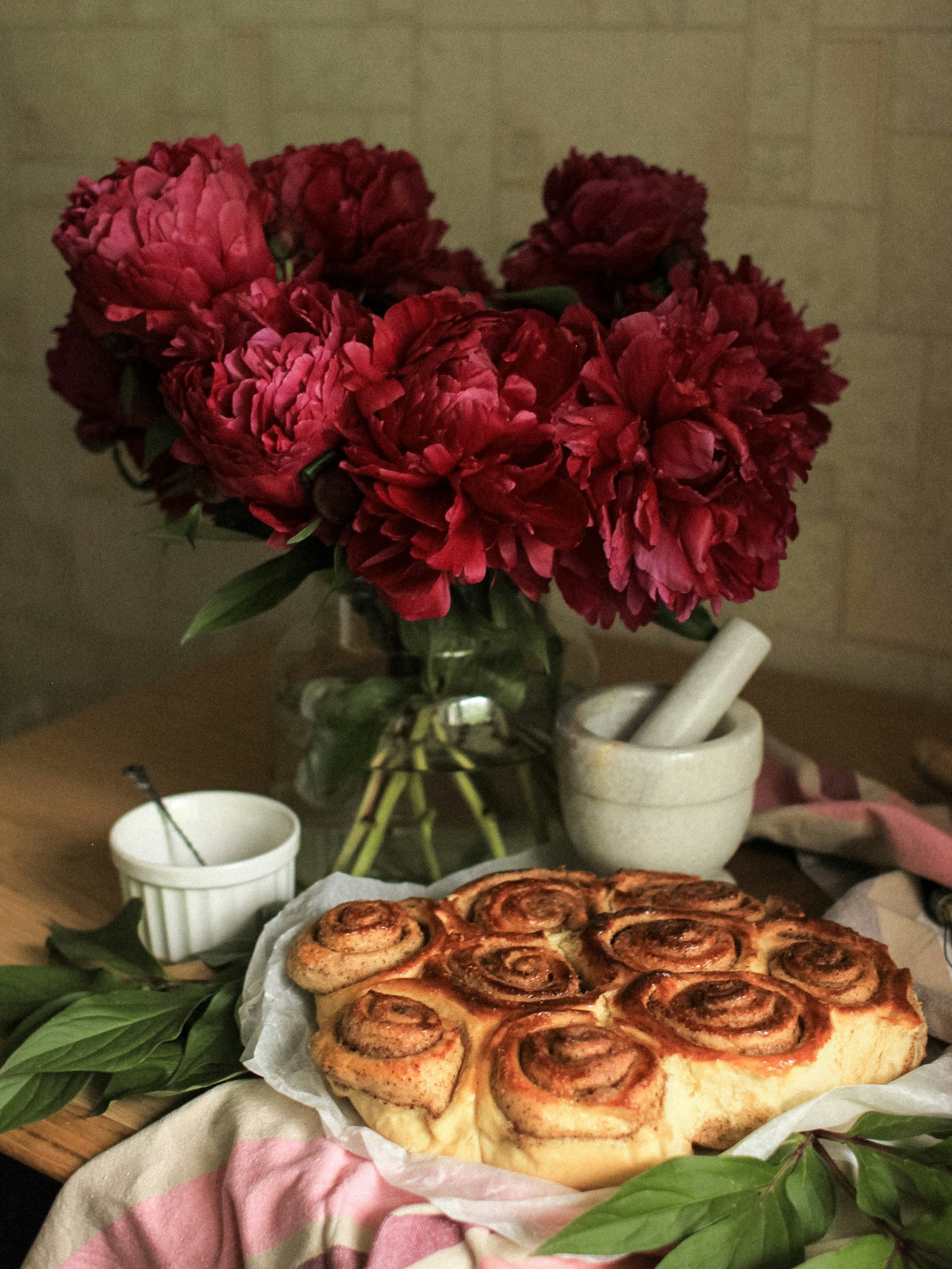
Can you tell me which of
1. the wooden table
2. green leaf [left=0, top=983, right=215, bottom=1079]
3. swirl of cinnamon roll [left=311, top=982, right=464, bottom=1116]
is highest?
swirl of cinnamon roll [left=311, top=982, right=464, bottom=1116]

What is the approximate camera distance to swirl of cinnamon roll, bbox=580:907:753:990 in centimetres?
54

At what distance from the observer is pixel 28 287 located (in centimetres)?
155

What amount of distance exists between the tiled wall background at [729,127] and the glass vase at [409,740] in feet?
1.38

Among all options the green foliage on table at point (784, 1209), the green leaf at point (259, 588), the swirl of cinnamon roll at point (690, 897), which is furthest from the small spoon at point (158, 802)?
the green foliage on table at point (784, 1209)

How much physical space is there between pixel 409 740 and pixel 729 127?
0.62 m

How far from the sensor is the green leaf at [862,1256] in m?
0.42

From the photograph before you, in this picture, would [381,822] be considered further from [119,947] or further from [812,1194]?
[812,1194]

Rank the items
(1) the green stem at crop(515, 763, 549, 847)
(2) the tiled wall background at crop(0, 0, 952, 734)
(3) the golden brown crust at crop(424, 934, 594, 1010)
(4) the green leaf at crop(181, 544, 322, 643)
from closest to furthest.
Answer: (3) the golden brown crust at crop(424, 934, 594, 1010)
(4) the green leaf at crop(181, 544, 322, 643)
(1) the green stem at crop(515, 763, 549, 847)
(2) the tiled wall background at crop(0, 0, 952, 734)

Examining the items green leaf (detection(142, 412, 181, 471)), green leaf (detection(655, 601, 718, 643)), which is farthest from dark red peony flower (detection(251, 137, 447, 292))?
Result: green leaf (detection(655, 601, 718, 643))

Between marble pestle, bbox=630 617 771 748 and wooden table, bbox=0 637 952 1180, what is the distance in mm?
121

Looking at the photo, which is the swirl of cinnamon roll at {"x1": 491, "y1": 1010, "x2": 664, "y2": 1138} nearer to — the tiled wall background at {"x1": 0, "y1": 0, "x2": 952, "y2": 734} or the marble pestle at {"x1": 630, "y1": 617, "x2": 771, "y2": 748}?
the marble pestle at {"x1": 630, "y1": 617, "x2": 771, "y2": 748}

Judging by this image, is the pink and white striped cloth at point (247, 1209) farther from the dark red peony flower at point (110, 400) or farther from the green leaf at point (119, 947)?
the dark red peony flower at point (110, 400)

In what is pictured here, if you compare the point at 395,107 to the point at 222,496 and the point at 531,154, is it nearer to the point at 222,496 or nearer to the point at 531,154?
the point at 531,154

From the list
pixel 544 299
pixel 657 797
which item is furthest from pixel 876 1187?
pixel 544 299
